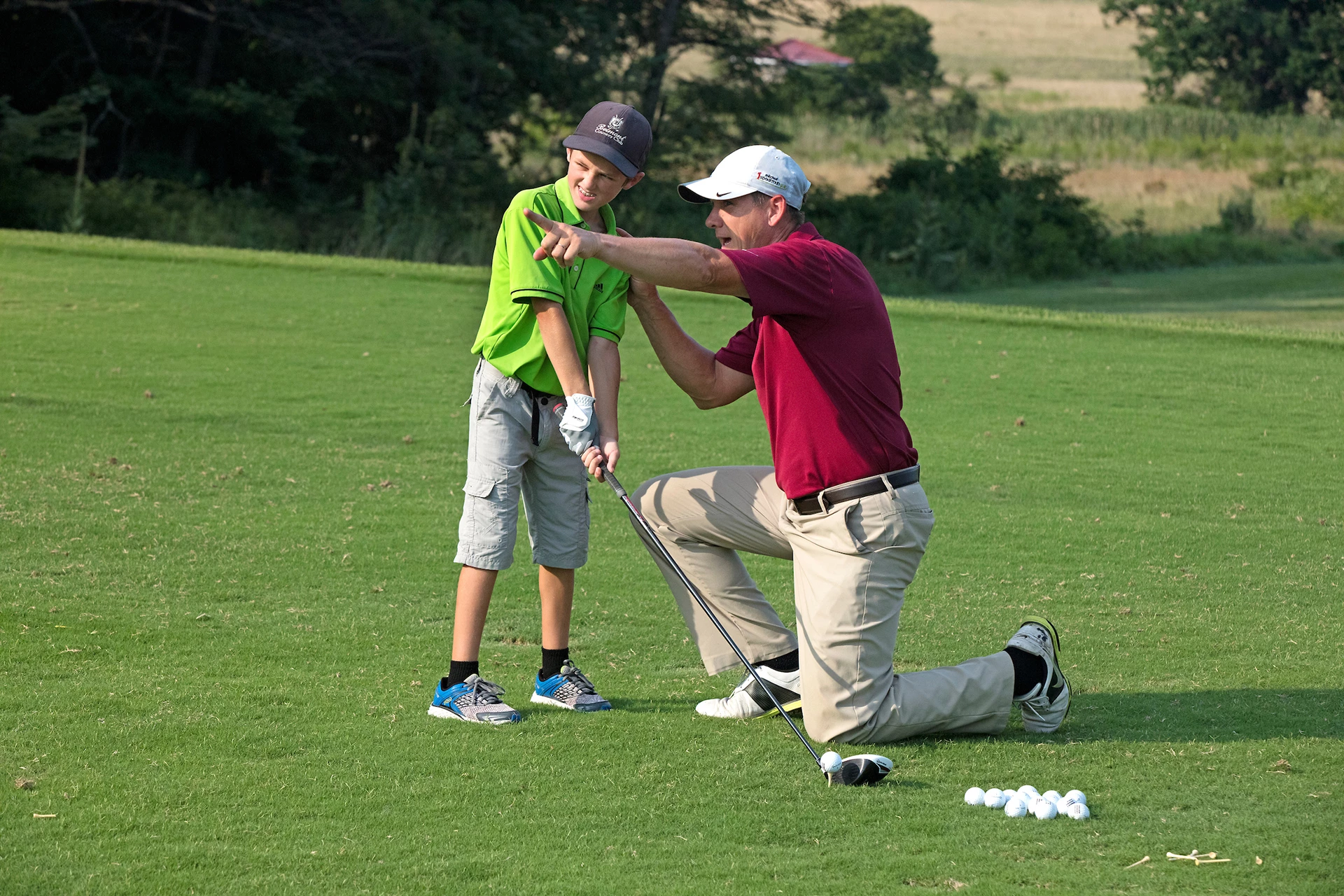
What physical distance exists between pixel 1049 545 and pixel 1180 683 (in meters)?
1.89

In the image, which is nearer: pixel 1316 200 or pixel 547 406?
pixel 547 406

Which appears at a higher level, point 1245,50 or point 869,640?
point 1245,50

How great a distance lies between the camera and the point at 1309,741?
4348mm

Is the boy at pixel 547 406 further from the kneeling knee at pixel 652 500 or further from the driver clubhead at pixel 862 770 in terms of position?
the driver clubhead at pixel 862 770

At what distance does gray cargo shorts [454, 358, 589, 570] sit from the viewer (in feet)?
14.9

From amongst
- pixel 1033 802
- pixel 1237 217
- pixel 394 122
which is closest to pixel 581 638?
pixel 1033 802

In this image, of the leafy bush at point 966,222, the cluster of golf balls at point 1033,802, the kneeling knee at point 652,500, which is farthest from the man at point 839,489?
the leafy bush at point 966,222

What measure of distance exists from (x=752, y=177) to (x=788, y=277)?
438mm

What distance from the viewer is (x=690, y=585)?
4.68 meters

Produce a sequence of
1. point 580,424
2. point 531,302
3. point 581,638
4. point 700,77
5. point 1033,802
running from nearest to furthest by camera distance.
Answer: point 1033,802 → point 580,424 → point 531,302 → point 581,638 → point 700,77

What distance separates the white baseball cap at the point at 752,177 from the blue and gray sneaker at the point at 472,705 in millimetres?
1579

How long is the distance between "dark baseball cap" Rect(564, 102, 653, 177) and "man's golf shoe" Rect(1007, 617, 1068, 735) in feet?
6.10

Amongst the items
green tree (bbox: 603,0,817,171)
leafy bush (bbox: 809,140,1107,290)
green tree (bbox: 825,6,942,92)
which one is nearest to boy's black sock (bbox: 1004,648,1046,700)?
leafy bush (bbox: 809,140,1107,290)

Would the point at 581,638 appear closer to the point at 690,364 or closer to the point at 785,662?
the point at 785,662
